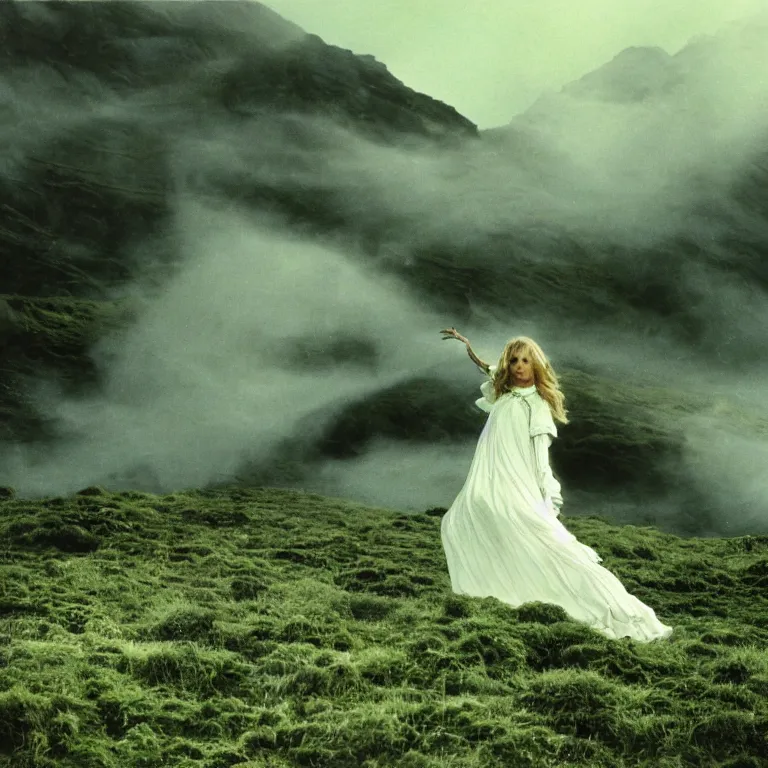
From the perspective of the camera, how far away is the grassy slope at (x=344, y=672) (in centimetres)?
707

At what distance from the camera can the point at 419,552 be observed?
16.4m

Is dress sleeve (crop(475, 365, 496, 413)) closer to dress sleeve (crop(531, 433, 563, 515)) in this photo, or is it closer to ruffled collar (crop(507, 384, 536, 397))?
ruffled collar (crop(507, 384, 536, 397))

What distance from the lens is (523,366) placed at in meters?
11.2

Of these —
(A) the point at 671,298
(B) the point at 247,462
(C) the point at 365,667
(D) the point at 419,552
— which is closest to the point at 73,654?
(C) the point at 365,667

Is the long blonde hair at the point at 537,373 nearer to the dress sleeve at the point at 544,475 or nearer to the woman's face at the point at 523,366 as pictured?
the woman's face at the point at 523,366

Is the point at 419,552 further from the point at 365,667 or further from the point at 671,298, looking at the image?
the point at 671,298

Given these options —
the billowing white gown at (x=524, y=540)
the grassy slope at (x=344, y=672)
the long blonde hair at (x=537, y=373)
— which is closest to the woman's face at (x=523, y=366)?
the long blonde hair at (x=537, y=373)

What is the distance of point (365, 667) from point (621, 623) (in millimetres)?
2721

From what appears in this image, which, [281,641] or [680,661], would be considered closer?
[680,661]

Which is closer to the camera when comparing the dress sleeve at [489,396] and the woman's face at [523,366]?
the woman's face at [523,366]

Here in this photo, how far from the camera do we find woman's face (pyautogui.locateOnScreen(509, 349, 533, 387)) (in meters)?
11.2

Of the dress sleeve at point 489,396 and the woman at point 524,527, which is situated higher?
the dress sleeve at point 489,396

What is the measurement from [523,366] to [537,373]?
0.21 m

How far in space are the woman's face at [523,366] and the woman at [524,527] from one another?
0.4 inches
